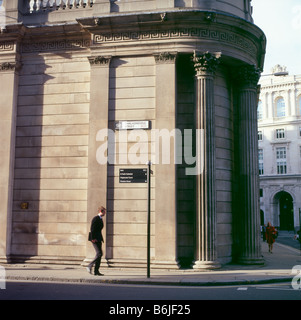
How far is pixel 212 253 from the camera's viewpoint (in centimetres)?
1545

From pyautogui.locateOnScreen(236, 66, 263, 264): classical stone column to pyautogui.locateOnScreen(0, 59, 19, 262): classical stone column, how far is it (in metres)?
9.47

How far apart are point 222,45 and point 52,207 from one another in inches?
368

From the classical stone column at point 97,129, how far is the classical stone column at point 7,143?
351 cm

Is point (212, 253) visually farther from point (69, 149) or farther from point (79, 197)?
point (69, 149)

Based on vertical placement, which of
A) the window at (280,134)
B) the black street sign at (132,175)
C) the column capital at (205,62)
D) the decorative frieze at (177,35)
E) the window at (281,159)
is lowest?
the black street sign at (132,175)

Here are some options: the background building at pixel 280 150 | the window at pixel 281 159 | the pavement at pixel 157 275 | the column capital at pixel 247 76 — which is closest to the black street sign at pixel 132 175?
the pavement at pixel 157 275

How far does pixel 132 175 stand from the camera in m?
16.1

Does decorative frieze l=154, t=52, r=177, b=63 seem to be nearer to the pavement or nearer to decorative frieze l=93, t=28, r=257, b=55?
decorative frieze l=93, t=28, r=257, b=55

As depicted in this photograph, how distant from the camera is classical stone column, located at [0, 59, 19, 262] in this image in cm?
1703

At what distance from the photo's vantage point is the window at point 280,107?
70250 millimetres

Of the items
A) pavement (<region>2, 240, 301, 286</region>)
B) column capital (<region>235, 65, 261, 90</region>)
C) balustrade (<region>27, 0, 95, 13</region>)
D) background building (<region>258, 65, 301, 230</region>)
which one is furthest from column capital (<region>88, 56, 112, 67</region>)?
background building (<region>258, 65, 301, 230</region>)

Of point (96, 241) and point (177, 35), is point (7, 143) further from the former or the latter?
point (177, 35)

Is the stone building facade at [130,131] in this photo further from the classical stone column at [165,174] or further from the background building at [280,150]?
the background building at [280,150]
